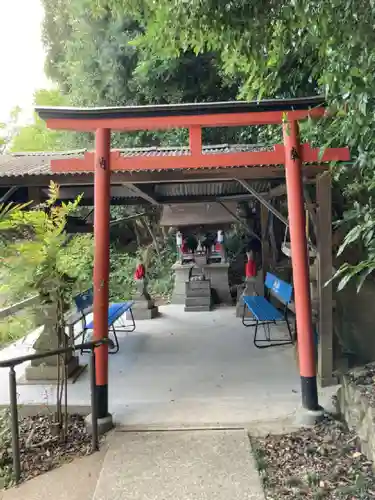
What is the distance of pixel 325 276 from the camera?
4.22 meters

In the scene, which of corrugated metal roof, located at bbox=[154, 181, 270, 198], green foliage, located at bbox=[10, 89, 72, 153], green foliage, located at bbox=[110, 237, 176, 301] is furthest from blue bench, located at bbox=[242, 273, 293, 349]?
green foliage, located at bbox=[10, 89, 72, 153]

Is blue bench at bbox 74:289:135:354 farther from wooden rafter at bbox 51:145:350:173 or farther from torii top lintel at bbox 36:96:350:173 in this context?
torii top lintel at bbox 36:96:350:173

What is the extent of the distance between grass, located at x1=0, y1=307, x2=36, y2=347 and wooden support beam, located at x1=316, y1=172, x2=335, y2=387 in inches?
106

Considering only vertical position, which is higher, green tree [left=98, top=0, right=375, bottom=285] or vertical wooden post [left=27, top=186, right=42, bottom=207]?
green tree [left=98, top=0, right=375, bottom=285]

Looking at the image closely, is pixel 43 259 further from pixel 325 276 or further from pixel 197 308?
pixel 197 308

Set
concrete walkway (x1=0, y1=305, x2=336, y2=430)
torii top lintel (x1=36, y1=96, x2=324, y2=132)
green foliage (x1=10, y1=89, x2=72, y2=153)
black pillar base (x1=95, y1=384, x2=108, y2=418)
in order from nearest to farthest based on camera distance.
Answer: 1. black pillar base (x1=95, y1=384, x2=108, y2=418)
2. torii top lintel (x1=36, y1=96, x2=324, y2=132)
3. concrete walkway (x1=0, y1=305, x2=336, y2=430)
4. green foliage (x1=10, y1=89, x2=72, y2=153)

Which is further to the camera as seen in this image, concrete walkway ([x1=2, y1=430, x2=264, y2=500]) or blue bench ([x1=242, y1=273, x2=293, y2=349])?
blue bench ([x1=242, y1=273, x2=293, y2=349])

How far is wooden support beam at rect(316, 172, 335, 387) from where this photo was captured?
4.20 m

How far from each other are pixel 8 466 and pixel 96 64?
9936 millimetres

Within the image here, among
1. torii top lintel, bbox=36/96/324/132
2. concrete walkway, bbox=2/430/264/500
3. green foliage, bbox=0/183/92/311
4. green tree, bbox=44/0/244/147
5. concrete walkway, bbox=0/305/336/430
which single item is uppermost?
green tree, bbox=44/0/244/147

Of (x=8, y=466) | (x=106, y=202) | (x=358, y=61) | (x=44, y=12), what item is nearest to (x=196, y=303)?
(x=106, y=202)

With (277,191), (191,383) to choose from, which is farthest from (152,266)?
(191,383)

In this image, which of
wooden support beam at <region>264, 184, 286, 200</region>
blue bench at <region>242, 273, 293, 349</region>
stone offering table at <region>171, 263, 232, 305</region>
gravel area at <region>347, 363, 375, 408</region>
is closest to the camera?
gravel area at <region>347, 363, 375, 408</region>

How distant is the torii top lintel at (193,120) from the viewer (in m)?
3.58
